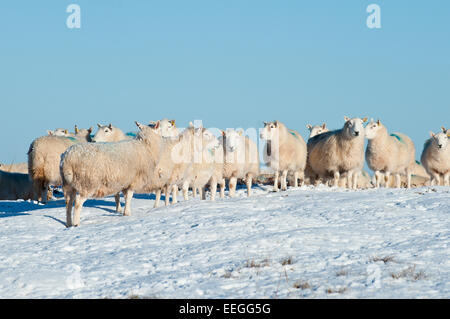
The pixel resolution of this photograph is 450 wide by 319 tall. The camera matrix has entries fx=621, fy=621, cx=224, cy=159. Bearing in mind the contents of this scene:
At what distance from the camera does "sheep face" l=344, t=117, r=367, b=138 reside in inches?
717

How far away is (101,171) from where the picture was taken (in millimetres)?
10805

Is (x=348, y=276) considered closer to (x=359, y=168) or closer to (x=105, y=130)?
(x=105, y=130)

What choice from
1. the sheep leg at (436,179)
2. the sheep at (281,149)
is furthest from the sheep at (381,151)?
the sheep at (281,149)

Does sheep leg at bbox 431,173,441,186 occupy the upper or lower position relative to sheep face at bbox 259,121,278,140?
lower

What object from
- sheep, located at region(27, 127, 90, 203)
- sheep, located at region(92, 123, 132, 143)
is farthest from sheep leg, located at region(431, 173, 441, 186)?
sheep, located at region(27, 127, 90, 203)

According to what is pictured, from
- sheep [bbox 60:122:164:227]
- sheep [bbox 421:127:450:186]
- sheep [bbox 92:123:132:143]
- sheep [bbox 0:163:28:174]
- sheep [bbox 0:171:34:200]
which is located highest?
sheep [bbox 92:123:132:143]

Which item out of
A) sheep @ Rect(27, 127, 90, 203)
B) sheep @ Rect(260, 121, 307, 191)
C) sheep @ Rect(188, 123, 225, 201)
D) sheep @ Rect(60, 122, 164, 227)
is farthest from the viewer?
sheep @ Rect(260, 121, 307, 191)

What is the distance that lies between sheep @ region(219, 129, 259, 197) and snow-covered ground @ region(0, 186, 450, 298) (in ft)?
13.3

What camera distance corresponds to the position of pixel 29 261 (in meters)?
7.91

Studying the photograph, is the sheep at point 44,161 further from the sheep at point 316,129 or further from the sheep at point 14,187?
the sheep at point 316,129

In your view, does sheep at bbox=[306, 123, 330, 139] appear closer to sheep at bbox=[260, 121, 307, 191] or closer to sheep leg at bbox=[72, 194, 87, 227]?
sheep at bbox=[260, 121, 307, 191]

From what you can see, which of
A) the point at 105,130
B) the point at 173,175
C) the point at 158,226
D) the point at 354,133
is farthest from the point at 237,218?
the point at 354,133

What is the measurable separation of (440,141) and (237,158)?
8241 mm

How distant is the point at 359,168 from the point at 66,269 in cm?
1297
